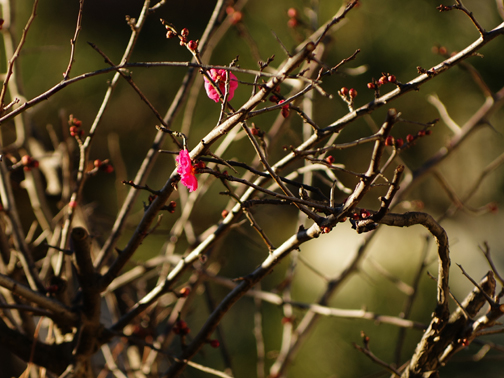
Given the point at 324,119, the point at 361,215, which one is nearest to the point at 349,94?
the point at 361,215

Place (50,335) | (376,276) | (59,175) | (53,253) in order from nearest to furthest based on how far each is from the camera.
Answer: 1. (50,335)
2. (53,253)
3. (59,175)
4. (376,276)

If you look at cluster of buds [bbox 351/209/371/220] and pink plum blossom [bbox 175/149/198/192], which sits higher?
pink plum blossom [bbox 175/149/198/192]

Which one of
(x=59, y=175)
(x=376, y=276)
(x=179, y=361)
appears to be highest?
(x=59, y=175)

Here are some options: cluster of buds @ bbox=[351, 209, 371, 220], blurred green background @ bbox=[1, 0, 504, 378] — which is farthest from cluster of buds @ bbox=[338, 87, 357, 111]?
blurred green background @ bbox=[1, 0, 504, 378]

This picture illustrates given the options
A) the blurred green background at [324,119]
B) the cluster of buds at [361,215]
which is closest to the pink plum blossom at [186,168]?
the cluster of buds at [361,215]

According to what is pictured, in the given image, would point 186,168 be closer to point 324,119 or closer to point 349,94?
point 349,94

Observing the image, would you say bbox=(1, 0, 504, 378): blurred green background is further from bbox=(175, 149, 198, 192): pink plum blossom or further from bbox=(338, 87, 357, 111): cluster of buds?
bbox=(175, 149, 198, 192): pink plum blossom

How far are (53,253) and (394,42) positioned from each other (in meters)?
2.37

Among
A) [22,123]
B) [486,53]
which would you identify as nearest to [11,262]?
[22,123]

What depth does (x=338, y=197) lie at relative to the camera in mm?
3184

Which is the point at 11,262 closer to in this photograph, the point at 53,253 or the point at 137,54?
the point at 53,253

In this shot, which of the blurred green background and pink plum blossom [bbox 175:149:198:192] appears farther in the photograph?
the blurred green background

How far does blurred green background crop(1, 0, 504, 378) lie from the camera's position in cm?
263

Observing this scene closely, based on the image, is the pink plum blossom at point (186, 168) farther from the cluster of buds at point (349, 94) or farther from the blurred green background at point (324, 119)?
the blurred green background at point (324, 119)
